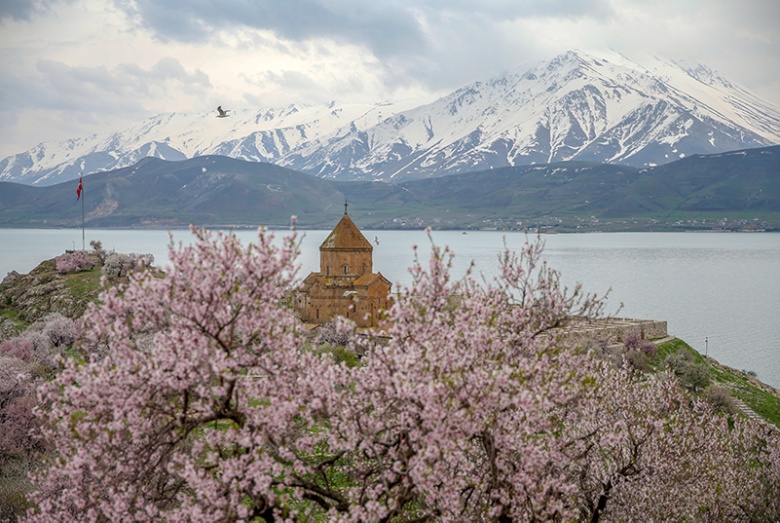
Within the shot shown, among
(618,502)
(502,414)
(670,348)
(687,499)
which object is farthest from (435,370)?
(670,348)

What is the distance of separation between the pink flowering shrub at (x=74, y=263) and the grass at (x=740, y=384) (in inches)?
2109

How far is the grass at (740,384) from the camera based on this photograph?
2376 inches

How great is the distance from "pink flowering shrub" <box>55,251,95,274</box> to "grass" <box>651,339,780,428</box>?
53.6m

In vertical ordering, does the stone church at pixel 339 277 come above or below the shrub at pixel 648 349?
above

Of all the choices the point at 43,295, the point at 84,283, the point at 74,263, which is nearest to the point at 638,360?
the point at 84,283

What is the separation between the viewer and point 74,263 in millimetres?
76000

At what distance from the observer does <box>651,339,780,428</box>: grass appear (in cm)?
6034

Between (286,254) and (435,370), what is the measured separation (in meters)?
3.18

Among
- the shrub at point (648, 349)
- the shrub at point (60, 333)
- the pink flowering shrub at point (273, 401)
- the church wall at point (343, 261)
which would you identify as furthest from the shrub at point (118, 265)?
the pink flowering shrub at point (273, 401)

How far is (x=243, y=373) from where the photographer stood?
13.4m

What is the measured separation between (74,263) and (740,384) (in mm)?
62487

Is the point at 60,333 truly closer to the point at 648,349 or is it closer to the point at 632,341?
the point at 632,341

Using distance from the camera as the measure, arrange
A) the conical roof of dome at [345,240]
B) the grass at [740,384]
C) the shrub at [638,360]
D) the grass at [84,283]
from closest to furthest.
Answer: the grass at [740,384] < the shrub at [638,360] < the grass at [84,283] < the conical roof of dome at [345,240]

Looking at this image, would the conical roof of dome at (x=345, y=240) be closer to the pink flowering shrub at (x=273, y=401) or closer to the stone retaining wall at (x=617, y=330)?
the stone retaining wall at (x=617, y=330)
